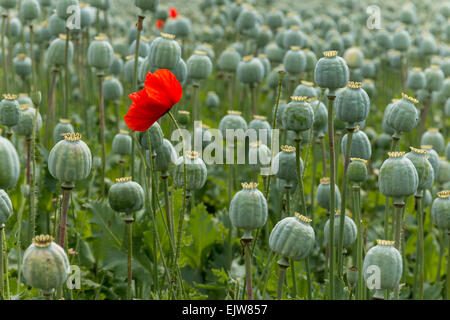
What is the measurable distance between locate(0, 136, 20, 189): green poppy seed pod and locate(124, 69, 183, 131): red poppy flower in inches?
10.4

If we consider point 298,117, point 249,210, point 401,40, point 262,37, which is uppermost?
point 262,37

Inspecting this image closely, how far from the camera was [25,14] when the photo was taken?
259 centimetres

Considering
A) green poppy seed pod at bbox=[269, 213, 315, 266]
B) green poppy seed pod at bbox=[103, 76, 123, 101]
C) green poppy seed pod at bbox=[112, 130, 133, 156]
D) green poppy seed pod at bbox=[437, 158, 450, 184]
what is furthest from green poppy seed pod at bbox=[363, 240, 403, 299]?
green poppy seed pod at bbox=[103, 76, 123, 101]

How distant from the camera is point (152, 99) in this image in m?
1.25

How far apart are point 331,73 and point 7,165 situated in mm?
748

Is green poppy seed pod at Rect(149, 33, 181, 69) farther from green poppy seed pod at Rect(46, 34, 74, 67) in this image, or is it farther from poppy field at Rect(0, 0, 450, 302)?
green poppy seed pod at Rect(46, 34, 74, 67)

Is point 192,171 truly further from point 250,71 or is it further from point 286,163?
point 250,71

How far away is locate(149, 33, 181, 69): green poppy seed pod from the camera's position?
66.8 inches

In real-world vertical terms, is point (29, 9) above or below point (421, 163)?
above

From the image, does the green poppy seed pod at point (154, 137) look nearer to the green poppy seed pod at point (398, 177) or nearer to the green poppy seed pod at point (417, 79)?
the green poppy seed pod at point (398, 177)

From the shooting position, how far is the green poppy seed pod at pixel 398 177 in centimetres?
127

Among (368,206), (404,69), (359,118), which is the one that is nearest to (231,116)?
(359,118)

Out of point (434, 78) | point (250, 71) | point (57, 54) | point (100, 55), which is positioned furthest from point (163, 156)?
point (434, 78)

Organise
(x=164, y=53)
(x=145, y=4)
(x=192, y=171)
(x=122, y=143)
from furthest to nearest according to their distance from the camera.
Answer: (x=122, y=143)
(x=145, y=4)
(x=164, y=53)
(x=192, y=171)
